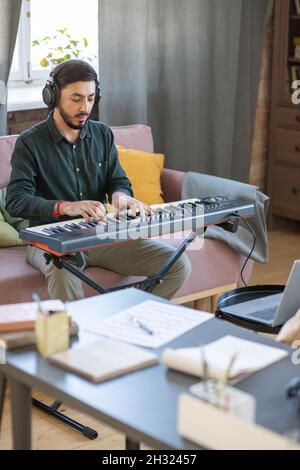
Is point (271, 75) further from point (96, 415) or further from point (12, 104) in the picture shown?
point (96, 415)

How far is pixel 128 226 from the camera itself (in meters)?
3.10

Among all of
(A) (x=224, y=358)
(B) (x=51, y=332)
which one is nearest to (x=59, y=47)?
(B) (x=51, y=332)

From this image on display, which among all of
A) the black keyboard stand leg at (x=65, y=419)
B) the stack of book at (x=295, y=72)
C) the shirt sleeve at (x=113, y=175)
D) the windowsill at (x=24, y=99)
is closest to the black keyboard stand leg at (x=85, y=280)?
the black keyboard stand leg at (x=65, y=419)

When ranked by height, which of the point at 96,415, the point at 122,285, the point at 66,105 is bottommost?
the point at 122,285

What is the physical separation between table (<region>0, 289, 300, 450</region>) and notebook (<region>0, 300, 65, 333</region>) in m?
0.07

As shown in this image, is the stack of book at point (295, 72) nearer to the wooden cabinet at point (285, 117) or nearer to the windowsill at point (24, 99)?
the wooden cabinet at point (285, 117)

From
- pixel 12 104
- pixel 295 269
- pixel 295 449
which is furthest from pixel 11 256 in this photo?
pixel 295 449

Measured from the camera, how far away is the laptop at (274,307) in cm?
234

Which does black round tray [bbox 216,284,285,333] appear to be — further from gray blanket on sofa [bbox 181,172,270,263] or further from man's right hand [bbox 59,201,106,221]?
gray blanket on sofa [bbox 181,172,270,263]

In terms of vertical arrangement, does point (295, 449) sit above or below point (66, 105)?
below

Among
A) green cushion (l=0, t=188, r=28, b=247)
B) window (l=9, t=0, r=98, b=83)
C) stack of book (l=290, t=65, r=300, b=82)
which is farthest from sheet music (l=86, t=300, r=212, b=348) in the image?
stack of book (l=290, t=65, r=300, b=82)

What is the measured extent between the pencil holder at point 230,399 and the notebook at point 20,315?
0.52 meters

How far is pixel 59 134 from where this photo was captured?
3.51 meters

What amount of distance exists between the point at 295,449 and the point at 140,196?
2.62 metres
